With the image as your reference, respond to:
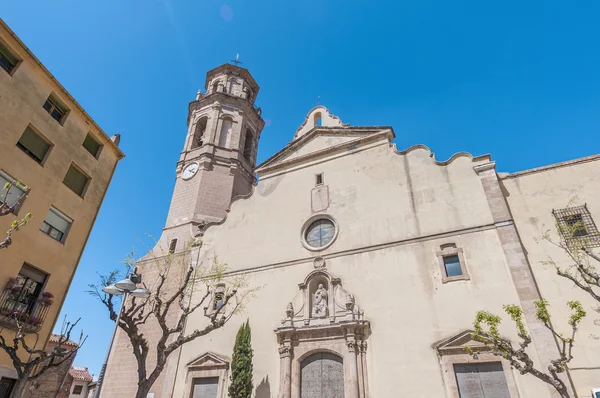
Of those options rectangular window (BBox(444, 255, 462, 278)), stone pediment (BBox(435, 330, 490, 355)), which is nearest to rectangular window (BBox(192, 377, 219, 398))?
stone pediment (BBox(435, 330, 490, 355))

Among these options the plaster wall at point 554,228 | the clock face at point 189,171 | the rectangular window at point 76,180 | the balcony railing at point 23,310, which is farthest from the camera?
the clock face at point 189,171

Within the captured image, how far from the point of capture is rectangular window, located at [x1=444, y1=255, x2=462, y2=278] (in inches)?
475

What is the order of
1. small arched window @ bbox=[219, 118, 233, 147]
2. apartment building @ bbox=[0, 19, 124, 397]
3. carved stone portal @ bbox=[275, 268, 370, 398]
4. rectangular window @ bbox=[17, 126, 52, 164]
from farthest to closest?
1. small arched window @ bbox=[219, 118, 233, 147]
2. rectangular window @ bbox=[17, 126, 52, 164]
3. carved stone portal @ bbox=[275, 268, 370, 398]
4. apartment building @ bbox=[0, 19, 124, 397]

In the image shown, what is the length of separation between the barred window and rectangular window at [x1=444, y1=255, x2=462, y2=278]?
3.00 m

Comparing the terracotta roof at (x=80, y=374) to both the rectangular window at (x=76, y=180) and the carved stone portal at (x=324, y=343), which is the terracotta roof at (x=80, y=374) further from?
the carved stone portal at (x=324, y=343)

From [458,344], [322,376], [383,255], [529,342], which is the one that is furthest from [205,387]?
[529,342]

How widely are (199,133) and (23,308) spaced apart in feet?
46.8

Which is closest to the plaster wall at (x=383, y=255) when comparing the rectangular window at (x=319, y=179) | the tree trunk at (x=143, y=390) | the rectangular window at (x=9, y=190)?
the rectangular window at (x=319, y=179)

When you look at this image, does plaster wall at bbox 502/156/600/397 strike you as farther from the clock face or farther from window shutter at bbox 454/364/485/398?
the clock face

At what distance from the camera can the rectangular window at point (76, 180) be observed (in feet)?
46.0

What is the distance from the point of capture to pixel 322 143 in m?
17.9

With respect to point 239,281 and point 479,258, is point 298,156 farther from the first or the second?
point 479,258


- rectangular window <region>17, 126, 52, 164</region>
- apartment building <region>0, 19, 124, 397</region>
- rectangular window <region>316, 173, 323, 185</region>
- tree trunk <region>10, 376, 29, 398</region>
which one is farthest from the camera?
rectangular window <region>316, 173, 323, 185</region>

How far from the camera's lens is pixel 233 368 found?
494 inches
